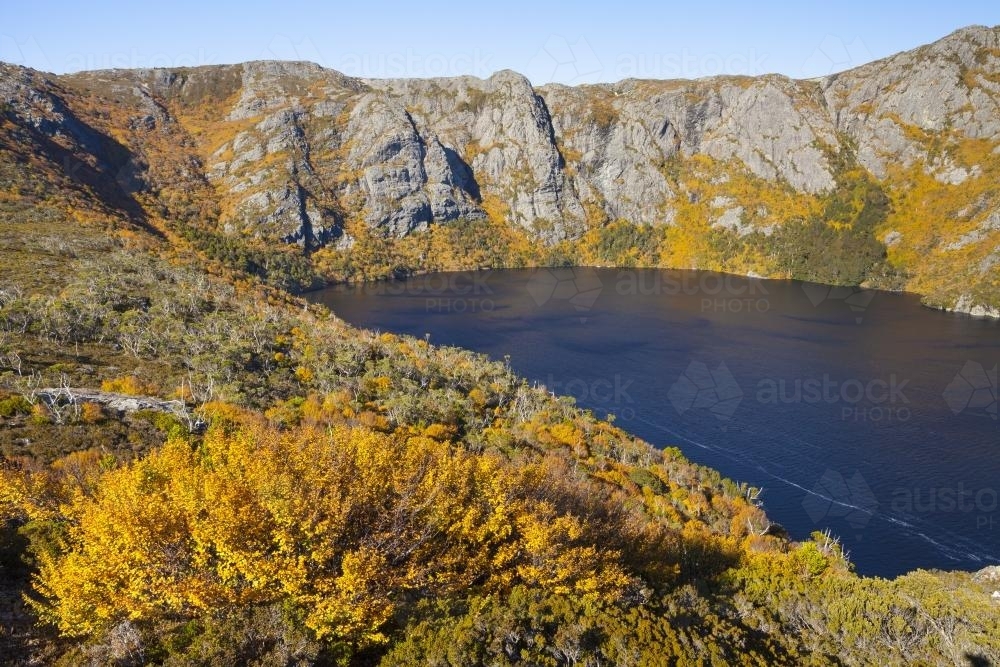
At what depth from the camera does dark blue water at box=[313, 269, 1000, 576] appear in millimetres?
63562

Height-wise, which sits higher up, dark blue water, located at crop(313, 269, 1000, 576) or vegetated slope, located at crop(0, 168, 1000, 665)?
vegetated slope, located at crop(0, 168, 1000, 665)

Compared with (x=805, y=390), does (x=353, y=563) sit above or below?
above

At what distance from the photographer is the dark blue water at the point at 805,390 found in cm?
6356

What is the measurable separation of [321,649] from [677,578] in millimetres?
21052

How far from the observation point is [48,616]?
61.1 ft

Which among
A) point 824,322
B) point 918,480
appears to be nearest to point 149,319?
point 918,480

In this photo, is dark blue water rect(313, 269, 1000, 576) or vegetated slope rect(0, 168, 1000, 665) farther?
dark blue water rect(313, 269, 1000, 576)

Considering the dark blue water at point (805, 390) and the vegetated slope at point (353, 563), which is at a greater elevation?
the vegetated slope at point (353, 563)

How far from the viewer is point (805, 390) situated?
100 metres

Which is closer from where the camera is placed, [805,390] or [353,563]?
[353,563]

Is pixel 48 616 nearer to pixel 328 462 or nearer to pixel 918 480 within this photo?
pixel 328 462

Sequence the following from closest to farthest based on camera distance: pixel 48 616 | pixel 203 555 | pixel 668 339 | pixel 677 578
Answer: pixel 48 616
pixel 203 555
pixel 677 578
pixel 668 339

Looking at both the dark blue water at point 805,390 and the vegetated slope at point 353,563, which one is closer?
the vegetated slope at point 353,563

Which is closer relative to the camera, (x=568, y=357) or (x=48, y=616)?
(x=48, y=616)
